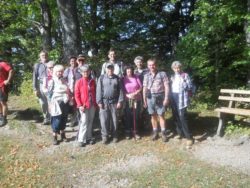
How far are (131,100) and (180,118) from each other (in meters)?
1.32

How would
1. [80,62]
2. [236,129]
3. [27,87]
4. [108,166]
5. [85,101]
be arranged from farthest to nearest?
[27,87]
[80,62]
[236,129]
[85,101]
[108,166]

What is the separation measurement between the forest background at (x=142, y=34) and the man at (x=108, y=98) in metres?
3.50

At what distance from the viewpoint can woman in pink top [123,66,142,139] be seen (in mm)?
9852

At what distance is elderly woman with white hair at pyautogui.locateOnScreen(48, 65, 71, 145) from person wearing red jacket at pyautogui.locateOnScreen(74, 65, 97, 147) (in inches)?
14.1

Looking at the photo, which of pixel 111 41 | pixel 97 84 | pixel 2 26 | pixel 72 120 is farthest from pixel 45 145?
pixel 2 26

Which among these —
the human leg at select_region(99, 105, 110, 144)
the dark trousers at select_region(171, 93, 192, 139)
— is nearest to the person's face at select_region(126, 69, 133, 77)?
the human leg at select_region(99, 105, 110, 144)

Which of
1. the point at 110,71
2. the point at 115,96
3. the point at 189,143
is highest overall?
the point at 110,71

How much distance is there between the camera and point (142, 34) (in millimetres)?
19422

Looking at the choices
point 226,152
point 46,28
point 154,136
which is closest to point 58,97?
point 154,136

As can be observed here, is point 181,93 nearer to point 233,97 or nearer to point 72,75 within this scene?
point 233,97

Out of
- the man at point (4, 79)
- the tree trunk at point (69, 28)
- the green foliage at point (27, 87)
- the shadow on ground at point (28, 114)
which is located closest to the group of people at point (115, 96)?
the man at point (4, 79)

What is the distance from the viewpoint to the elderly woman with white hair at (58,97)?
9711mm

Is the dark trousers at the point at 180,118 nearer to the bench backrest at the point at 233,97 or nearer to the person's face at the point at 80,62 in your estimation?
the bench backrest at the point at 233,97

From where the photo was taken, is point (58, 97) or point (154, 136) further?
point (154, 136)
